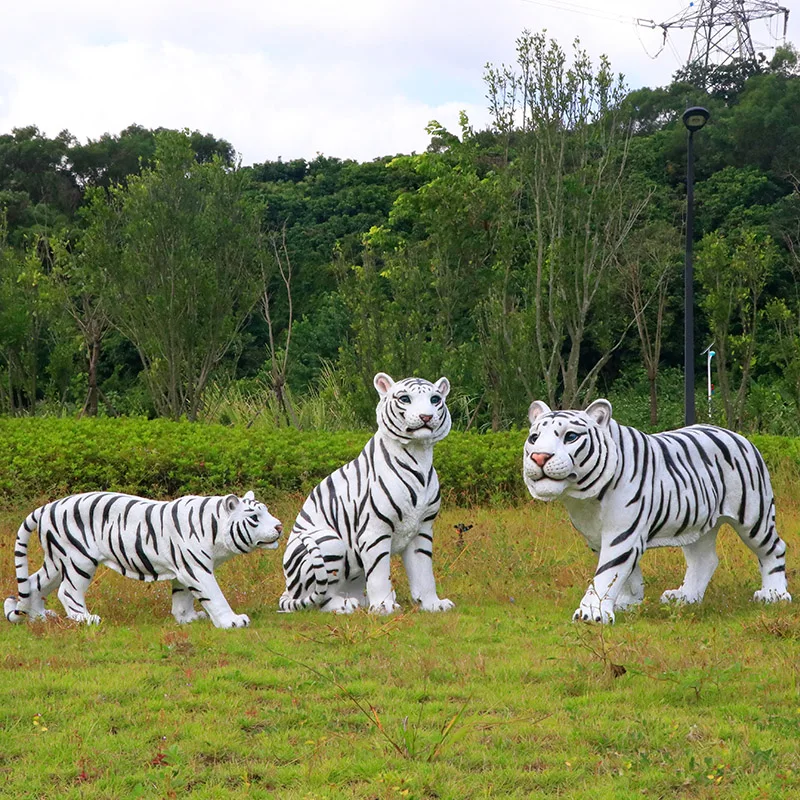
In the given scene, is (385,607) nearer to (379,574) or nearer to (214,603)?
(379,574)

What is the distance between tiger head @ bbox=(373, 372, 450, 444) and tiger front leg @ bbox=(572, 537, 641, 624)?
127 centimetres

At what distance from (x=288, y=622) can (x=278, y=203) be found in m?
25.2

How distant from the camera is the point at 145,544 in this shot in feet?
20.3

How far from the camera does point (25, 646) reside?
5.78m

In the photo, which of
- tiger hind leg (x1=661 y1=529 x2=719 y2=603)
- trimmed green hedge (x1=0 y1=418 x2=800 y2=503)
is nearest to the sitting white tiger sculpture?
tiger hind leg (x1=661 y1=529 x2=719 y2=603)

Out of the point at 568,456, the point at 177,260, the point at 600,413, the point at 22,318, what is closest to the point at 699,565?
the point at 600,413

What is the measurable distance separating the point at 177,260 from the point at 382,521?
923 centimetres

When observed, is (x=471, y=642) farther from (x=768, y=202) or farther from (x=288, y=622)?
(x=768, y=202)

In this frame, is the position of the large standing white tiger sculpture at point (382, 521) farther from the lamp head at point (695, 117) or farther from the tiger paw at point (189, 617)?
the lamp head at point (695, 117)

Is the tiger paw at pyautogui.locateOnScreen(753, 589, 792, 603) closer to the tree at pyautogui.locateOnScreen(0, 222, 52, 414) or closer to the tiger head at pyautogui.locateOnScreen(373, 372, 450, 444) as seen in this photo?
the tiger head at pyautogui.locateOnScreen(373, 372, 450, 444)

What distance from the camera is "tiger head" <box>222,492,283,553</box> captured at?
6070 millimetres

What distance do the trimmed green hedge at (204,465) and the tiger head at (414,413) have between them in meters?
4.47

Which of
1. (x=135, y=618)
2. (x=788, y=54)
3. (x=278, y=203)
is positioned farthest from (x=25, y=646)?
(x=788, y=54)

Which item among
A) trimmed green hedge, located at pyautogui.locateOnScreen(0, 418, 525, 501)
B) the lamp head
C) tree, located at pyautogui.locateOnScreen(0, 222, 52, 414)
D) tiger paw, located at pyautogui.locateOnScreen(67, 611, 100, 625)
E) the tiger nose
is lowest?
tiger paw, located at pyautogui.locateOnScreen(67, 611, 100, 625)
